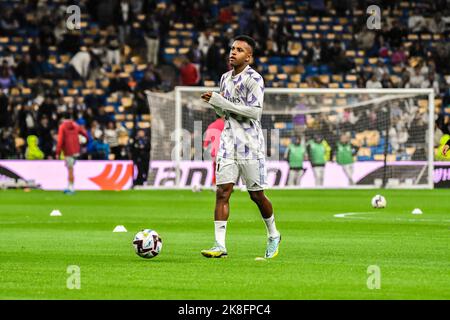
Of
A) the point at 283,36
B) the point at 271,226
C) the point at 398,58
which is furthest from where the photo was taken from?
the point at 283,36

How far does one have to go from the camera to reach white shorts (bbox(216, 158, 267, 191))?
1448 cm

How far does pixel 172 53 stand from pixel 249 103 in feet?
108

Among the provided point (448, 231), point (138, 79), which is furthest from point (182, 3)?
point (448, 231)

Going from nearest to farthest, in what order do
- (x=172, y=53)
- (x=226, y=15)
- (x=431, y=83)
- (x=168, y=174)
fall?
(x=168, y=174) → (x=431, y=83) → (x=172, y=53) → (x=226, y=15)

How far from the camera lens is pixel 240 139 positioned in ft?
47.7

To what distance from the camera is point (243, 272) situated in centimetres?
1295

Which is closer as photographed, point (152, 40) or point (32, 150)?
point (32, 150)

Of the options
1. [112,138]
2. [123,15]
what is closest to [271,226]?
[112,138]

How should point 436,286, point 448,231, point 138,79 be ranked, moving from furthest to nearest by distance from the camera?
point 138,79
point 448,231
point 436,286

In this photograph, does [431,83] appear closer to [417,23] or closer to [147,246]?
[417,23]

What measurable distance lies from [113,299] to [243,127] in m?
4.44

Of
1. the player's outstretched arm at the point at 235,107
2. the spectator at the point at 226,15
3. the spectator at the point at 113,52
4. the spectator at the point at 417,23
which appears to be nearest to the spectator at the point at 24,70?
the spectator at the point at 113,52

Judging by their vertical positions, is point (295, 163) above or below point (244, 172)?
below

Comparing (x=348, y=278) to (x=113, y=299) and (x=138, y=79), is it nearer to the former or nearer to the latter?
(x=113, y=299)
